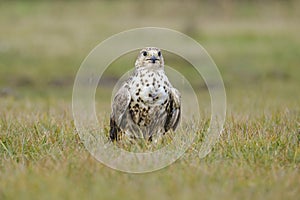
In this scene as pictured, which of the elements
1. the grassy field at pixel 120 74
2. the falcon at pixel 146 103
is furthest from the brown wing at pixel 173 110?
the grassy field at pixel 120 74

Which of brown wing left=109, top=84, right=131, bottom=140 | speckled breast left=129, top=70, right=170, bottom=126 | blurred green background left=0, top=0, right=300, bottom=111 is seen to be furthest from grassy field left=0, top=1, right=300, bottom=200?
speckled breast left=129, top=70, right=170, bottom=126

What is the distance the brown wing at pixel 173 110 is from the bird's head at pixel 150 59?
27cm

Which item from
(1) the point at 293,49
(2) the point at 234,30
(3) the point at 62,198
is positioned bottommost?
(3) the point at 62,198

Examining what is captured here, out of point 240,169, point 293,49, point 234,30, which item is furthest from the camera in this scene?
point 234,30

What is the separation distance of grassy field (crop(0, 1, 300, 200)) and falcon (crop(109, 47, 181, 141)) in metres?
0.40

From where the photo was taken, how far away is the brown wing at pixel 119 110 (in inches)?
200

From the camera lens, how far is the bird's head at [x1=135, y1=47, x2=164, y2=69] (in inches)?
199

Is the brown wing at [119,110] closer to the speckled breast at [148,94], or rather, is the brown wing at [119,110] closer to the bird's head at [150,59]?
the speckled breast at [148,94]

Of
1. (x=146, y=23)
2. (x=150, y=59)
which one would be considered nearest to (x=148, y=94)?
(x=150, y=59)

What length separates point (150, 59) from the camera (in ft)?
16.6

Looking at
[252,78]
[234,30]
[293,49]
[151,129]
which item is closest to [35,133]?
[151,129]

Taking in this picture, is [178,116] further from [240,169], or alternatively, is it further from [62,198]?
[62,198]

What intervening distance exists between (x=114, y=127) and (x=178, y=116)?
0.55m

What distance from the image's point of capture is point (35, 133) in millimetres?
5516
